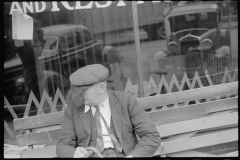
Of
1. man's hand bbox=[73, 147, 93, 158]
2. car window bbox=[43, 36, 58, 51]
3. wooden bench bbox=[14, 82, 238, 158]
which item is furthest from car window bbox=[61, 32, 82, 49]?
man's hand bbox=[73, 147, 93, 158]

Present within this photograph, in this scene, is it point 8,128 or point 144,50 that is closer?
point 8,128

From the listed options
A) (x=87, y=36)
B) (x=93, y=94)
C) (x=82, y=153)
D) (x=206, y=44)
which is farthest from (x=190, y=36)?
(x=82, y=153)

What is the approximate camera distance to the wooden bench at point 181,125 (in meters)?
3.24

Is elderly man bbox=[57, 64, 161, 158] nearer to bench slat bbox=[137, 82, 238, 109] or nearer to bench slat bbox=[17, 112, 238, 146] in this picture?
bench slat bbox=[17, 112, 238, 146]

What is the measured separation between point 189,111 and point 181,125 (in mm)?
316

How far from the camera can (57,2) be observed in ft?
15.7

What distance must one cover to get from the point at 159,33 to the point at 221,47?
0.89m

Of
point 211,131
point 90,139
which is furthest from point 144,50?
point 90,139

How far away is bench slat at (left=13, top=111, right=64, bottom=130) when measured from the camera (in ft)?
10.5

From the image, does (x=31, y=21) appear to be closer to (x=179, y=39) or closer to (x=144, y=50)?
(x=144, y=50)

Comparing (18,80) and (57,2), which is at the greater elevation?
(57,2)

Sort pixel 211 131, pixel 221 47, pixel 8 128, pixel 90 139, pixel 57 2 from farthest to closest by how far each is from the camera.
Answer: pixel 221 47 → pixel 57 2 → pixel 8 128 → pixel 211 131 → pixel 90 139

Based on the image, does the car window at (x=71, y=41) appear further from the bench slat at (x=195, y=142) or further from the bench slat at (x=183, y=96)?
the bench slat at (x=195, y=142)

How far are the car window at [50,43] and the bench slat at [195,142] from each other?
2224 millimetres
